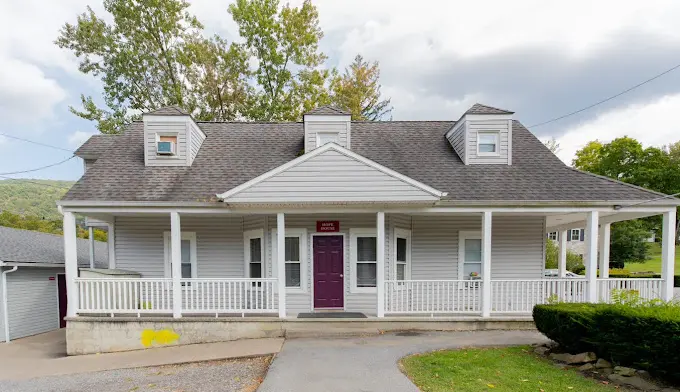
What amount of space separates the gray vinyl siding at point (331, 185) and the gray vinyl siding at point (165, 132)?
321cm

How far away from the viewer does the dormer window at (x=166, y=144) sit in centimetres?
1020

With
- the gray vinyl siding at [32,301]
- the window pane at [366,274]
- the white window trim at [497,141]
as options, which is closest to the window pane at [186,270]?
the window pane at [366,274]

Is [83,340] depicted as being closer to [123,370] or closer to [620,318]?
[123,370]

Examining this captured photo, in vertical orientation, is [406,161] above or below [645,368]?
above

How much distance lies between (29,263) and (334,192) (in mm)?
11080

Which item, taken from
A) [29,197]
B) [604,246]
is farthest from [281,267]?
[29,197]

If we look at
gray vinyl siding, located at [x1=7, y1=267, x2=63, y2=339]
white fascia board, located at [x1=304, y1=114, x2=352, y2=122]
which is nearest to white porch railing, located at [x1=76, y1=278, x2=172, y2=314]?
gray vinyl siding, located at [x1=7, y1=267, x2=63, y2=339]

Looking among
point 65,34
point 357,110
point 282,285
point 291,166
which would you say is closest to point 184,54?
point 65,34

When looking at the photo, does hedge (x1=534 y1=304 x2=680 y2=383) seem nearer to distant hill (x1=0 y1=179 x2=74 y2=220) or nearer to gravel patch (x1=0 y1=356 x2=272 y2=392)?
gravel patch (x1=0 y1=356 x2=272 y2=392)

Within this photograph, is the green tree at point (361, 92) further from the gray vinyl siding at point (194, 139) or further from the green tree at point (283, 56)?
the gray vinyl siding at point (194, 139)

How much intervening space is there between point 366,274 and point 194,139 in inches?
264

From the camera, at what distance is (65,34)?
18375 millimetres

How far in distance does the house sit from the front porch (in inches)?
1.7

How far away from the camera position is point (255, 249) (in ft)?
33.3
